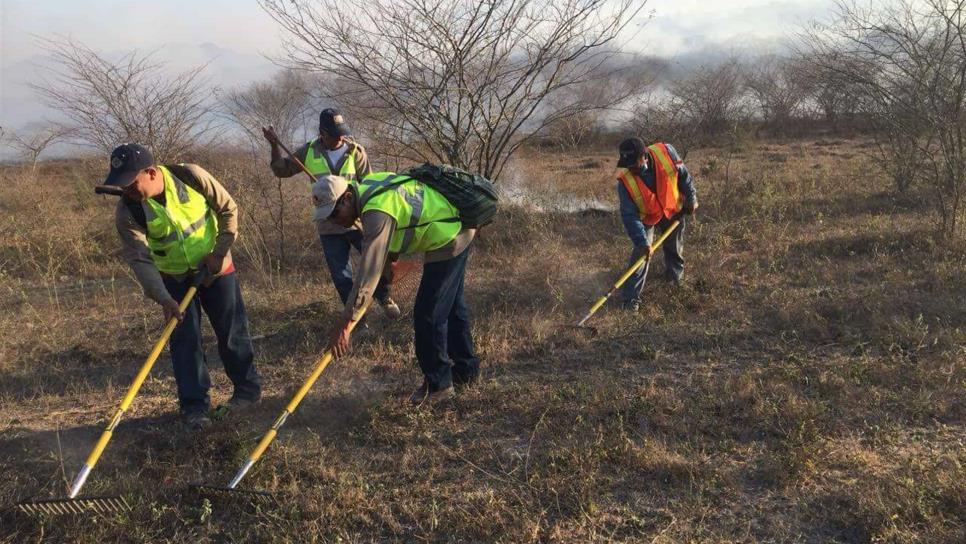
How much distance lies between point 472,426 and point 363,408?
64cm

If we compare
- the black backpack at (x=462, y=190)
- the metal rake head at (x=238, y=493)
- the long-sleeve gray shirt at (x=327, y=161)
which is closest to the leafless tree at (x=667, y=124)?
the long-sleeve gray shirt at (x=327, y=161)

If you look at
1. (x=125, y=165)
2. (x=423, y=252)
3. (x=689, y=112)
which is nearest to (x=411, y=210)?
(x=423, y=252)

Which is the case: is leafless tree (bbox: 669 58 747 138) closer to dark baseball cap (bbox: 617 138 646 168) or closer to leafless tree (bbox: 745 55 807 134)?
leafless tree (bbox: 745 55 807 134)

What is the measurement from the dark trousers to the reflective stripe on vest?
89.6 inches

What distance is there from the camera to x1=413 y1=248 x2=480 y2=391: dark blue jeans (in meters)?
3.13

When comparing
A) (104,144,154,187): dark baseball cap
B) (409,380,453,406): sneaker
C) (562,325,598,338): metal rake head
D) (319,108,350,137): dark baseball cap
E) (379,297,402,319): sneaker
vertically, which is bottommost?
(409,380,453,406): sneaker

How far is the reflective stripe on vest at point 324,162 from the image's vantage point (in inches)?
165

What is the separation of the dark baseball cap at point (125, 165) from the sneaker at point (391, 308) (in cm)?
210

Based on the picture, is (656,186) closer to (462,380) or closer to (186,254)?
(462,380)

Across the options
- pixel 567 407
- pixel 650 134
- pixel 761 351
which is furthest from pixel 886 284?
pixel 650 134

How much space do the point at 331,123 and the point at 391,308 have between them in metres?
1.41

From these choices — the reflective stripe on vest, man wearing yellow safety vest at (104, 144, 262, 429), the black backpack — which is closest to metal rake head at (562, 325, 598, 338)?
the black backpack

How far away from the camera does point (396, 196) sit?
2762mm

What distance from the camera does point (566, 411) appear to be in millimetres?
3236
